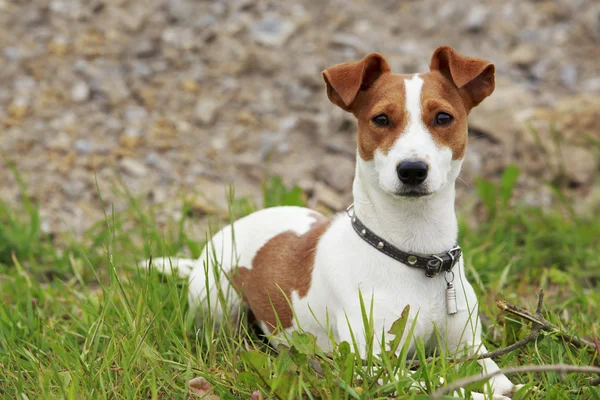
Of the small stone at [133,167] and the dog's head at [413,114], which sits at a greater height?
the dog's head at [413,114]

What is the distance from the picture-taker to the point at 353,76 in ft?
10.2

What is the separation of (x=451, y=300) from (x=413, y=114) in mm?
808

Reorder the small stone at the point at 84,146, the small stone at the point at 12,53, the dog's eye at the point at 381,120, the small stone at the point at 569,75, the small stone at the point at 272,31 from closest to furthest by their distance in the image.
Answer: the dog's eye at the point at 381,120 < the small stone at the point at 84,146 < the small stone at the point at 12,53 < the small stone at the point at 569,75 < the small stone at the point at 272,31

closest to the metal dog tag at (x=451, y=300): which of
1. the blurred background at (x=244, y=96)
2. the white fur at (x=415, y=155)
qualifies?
the white fur at (x=415, y=155)

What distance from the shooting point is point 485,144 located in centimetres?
625

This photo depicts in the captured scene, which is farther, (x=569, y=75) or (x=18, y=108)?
(x=569, y=75)

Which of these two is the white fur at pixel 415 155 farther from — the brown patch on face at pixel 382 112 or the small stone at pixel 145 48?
the small stone at pixel 145 48

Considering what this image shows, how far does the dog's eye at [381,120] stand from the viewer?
301 centimetres

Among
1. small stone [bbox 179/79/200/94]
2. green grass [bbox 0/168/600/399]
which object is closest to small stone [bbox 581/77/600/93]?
green grass [bbox 0/168/600/399]

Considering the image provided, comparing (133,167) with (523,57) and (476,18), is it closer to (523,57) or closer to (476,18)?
(476,18)

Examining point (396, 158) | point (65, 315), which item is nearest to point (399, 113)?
point (396, 158)

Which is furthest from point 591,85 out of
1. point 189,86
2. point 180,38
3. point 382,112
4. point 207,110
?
point 382,112

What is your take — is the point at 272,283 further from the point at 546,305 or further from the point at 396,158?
the point at 546,305

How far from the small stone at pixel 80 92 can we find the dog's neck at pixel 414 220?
4.09 meters
